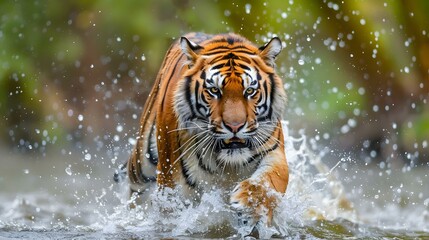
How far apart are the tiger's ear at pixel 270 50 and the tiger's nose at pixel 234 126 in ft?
1.17

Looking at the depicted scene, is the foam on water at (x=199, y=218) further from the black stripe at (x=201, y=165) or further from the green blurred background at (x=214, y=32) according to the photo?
the green blurred background at (x=214, y=32)

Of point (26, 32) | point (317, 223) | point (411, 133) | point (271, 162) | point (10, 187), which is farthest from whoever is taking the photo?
point (26, 32)

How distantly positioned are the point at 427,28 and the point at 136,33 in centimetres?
223

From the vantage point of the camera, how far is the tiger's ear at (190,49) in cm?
361

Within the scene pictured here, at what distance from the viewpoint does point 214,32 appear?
7488 millimetres

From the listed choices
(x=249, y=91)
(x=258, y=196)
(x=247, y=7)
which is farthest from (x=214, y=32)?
(x=258, y=196)

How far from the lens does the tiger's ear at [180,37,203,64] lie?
3.61 metres

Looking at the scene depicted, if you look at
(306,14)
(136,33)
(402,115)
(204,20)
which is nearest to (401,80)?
(402,115)

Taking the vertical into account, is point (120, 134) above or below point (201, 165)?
above

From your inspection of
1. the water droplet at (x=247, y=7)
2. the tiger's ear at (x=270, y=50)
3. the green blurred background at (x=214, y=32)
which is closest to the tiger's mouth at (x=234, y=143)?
the tiger's ear at (x=270, y=50)

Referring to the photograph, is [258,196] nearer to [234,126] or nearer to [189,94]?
[234,126]

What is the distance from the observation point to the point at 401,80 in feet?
23.6

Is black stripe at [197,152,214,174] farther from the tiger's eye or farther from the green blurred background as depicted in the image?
the green blurred background

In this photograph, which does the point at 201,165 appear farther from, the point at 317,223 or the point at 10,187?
the point at 10,187
